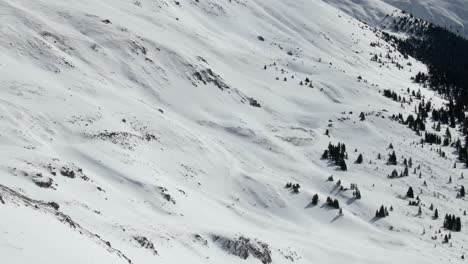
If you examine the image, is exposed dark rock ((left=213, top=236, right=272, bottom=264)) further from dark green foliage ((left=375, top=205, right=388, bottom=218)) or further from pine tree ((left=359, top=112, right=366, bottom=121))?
pine tree ((left=359, top=112, right=366, bottom=121))

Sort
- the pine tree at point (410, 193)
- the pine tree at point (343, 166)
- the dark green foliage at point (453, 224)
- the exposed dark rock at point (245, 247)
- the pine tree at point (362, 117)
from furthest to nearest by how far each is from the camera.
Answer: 1. the pine tree at point (362, 117)
2. the pine tree at point (343, 166)
3. the pine tree at point (410, 193)
4. the dark green foliage at point (453, 224)
5. the exposed dark rock at point (245, 247)

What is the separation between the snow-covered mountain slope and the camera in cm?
4212

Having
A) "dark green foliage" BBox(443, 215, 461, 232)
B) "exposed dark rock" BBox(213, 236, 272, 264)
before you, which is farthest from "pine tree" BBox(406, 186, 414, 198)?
"exposed dark rock" BBox(213, 236, 272, 264)

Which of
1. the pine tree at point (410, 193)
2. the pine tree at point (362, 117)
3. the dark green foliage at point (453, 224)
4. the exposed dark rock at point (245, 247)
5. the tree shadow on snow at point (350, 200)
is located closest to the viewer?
the exposed dark rock at point (245, 247)

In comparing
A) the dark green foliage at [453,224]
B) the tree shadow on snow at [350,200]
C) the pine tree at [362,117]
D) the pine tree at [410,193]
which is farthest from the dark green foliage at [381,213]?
the pine tree at [362,117]

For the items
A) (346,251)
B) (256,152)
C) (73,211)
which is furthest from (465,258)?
(73,211)

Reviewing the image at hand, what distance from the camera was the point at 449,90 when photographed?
158125mm

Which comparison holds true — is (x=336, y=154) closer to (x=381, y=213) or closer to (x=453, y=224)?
(x=381, y=213)

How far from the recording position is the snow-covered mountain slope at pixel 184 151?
42125 mm

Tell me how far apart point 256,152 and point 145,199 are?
3162 cm

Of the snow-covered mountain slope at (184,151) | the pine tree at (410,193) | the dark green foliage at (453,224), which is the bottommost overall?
the snow-covered mountain slope at (184,151)

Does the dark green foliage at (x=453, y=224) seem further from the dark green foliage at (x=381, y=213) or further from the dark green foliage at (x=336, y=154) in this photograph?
the dark green foliage at (x=336, y=154)

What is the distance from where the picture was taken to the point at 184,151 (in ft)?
227

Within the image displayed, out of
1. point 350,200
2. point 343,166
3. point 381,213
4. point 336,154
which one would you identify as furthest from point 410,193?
point 336,154
